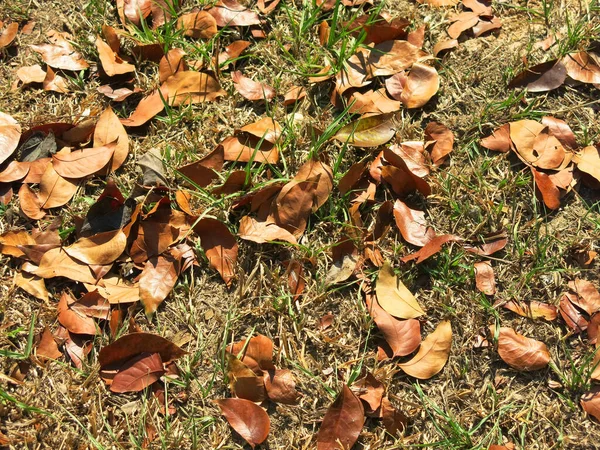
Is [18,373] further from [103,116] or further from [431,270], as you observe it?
[431,270]

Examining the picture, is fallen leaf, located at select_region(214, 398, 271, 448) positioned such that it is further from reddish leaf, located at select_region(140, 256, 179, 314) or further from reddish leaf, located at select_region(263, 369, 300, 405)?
reddish leaf, located at select_region(140, 256, 179, 314)

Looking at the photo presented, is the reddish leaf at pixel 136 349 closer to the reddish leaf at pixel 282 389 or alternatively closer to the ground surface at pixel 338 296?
the ground surface at pixel 338 296

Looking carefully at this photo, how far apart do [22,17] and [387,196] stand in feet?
5.79

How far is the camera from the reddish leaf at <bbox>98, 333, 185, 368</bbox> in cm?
204

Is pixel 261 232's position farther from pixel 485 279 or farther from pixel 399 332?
pixel 485 279

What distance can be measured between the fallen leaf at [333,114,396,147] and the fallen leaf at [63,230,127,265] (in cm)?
91

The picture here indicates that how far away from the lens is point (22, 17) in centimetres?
269

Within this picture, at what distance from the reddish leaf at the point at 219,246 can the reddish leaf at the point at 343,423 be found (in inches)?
22.5

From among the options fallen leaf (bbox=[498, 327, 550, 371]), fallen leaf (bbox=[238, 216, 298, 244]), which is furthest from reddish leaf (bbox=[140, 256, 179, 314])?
fallen leaf (bbox=[498, 327, 550, 371])

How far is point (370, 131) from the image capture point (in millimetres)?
2371

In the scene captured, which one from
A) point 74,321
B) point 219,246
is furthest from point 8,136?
point 219,246

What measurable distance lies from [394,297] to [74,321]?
3.58 ft

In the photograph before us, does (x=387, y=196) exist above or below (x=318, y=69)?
below

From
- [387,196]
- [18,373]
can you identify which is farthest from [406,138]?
[18,373]
